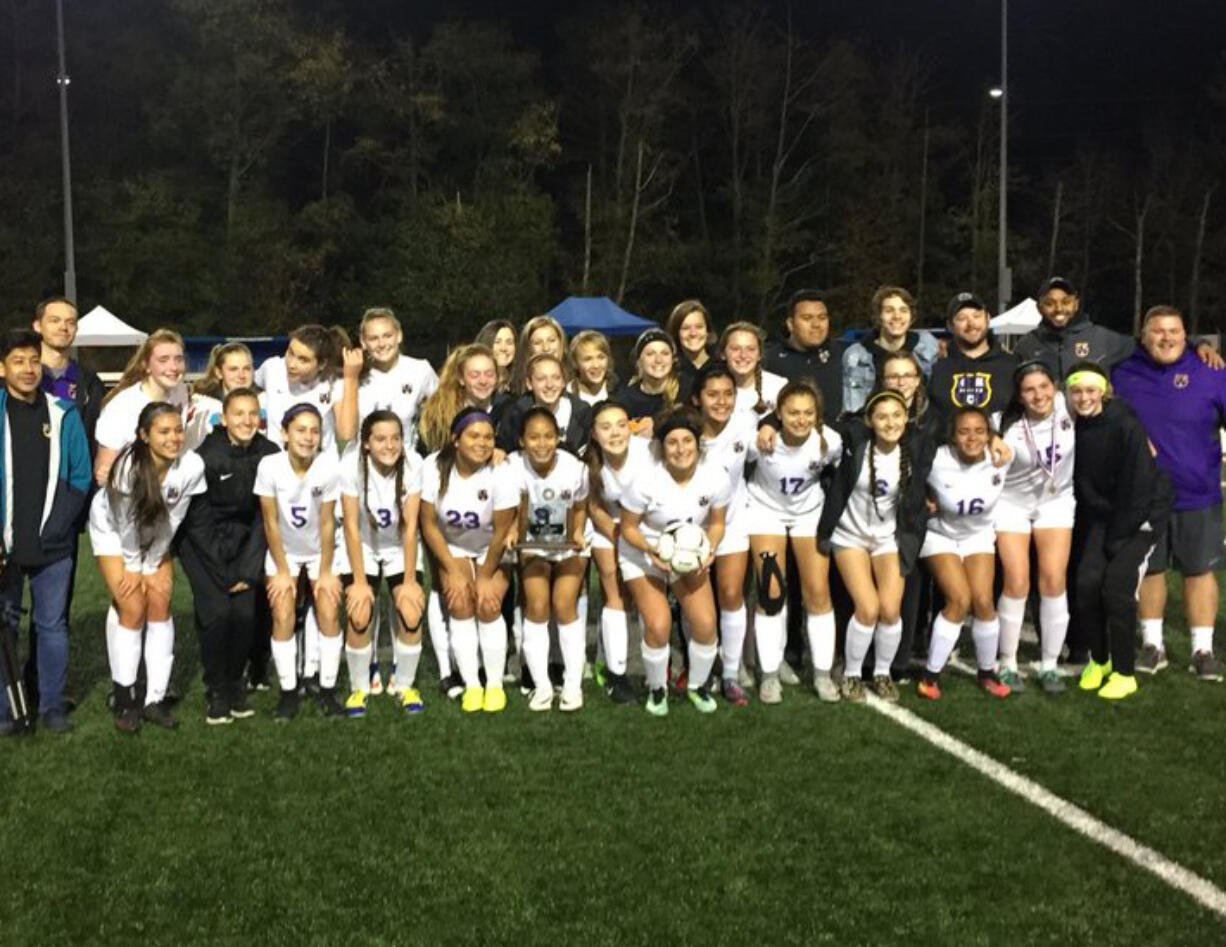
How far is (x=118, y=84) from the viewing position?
34125 mm

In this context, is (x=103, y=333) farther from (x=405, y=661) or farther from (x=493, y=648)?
(x=493, y=648)

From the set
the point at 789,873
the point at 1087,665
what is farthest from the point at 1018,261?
the point at 789,873

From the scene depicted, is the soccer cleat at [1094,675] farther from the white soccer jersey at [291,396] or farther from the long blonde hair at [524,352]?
the white soccer jersey at [291,396]

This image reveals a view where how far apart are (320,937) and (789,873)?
138 centimetres

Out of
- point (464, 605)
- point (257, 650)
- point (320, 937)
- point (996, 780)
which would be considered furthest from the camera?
point (257, 650)

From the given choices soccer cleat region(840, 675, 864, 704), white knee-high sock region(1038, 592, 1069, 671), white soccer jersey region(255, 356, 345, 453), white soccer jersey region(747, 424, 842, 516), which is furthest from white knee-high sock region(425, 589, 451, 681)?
white knee-high sock region(1038, 592, 1069, 671)

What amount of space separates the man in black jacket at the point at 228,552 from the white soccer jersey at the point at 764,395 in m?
2.16

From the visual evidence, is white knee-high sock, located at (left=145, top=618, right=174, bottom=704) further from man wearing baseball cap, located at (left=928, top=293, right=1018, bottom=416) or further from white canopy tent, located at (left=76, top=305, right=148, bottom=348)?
white canopy tent, located at (left=76, top=305, right=148, bottom=348)

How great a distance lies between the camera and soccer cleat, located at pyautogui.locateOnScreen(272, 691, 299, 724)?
516 centimetres

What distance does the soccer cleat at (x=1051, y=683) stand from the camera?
→ 5.45 m

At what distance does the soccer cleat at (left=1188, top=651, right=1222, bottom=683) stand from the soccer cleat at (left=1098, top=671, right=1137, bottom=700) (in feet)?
1.65

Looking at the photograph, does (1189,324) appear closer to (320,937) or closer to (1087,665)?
(1087,665)

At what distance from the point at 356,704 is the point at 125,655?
1.00m

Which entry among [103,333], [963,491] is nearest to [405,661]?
[963,491]
